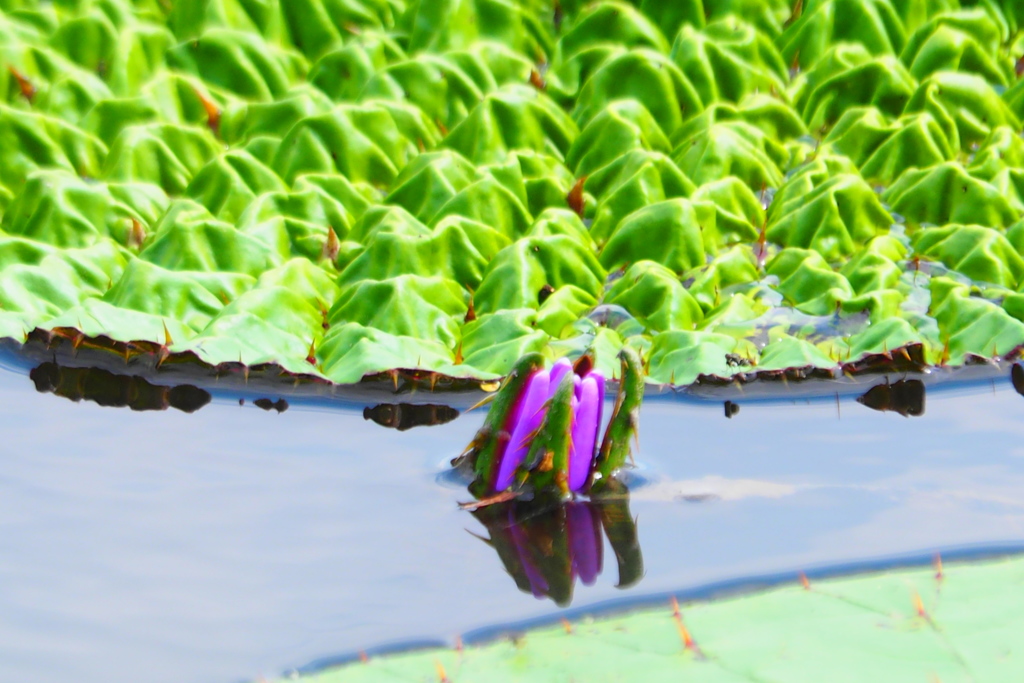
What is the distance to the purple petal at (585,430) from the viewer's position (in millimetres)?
2447

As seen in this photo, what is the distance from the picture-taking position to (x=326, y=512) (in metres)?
2.50

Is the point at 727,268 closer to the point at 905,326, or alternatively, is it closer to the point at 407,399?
the point at 905,326

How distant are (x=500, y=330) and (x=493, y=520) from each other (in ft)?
2.15

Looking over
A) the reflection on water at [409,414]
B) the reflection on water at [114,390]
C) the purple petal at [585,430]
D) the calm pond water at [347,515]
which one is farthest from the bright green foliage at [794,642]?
the reflection on water at [114,390]

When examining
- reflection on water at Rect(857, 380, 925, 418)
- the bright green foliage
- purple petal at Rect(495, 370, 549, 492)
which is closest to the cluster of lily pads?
reflection on water at Rect(857, 380, 925, 418)

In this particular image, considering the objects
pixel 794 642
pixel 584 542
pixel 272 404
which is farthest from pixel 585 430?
pixel 272 404

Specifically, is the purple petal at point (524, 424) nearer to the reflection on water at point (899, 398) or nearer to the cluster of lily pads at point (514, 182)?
the cluster of lily pads at point (514, 182)

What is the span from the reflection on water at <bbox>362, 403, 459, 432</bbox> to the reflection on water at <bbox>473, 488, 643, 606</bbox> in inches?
15.9

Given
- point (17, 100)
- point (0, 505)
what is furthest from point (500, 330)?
point (17, 100)

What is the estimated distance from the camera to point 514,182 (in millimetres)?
3586

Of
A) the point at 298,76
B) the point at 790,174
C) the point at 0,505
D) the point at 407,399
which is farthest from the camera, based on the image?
the point at 298,76

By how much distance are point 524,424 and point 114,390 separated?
116 centimetres

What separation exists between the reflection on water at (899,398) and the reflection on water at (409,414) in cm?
103

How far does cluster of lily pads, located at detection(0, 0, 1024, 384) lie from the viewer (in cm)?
304
